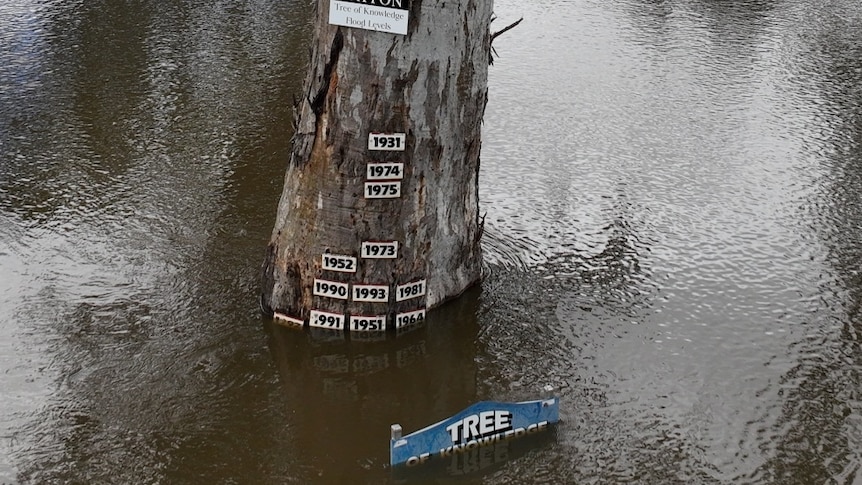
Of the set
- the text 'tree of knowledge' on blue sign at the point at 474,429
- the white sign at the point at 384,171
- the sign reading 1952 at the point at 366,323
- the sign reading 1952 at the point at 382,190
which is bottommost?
the text 'tree of knowledge' on blue sign at the point at 474,429

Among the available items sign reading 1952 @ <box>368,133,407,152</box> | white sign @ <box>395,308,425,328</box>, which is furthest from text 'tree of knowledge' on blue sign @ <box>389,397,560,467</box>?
sign reading 1952 @ <box>368,133,407,152</box>

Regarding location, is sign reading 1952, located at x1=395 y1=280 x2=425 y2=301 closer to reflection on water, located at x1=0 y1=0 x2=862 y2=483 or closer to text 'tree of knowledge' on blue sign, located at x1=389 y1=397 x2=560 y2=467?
reflection on water, located at x1=0 y1=0 x2=862 y2=483

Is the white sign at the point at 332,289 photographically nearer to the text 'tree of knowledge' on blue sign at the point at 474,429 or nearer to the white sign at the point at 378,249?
the white sign at the point at 378,249

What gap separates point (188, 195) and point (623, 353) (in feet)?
11.2

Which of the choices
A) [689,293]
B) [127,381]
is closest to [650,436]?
[689,293]

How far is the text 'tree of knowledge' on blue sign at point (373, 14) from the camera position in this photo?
4.47m

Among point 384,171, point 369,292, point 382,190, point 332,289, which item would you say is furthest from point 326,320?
point 384,171

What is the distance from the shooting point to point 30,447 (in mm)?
4000

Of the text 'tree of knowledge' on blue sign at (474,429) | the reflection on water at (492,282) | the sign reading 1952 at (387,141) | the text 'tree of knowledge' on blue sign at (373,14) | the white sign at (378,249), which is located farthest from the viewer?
the white sign at (378,249)

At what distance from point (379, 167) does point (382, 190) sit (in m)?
0.13

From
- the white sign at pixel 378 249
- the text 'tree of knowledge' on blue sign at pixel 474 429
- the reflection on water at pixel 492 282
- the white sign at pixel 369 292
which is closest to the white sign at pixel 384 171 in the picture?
the white sign at pixel 378 249

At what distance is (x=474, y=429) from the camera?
4.05 m

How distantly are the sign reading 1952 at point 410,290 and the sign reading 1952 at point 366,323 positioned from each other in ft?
0.50

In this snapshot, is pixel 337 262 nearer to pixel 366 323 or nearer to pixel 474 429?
pixel 366 323
